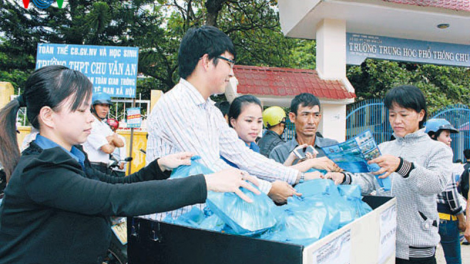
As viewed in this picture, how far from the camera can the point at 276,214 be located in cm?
114

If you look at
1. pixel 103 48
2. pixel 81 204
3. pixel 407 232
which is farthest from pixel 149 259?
pixel 103 48

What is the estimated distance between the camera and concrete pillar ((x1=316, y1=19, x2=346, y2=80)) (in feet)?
24.6

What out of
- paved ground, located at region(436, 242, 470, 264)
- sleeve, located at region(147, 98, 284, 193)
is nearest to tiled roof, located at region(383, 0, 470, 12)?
paved ground, located at region(436, 242, 470, 264)

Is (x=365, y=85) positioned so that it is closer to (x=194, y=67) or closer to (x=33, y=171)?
(x=194, y=67)

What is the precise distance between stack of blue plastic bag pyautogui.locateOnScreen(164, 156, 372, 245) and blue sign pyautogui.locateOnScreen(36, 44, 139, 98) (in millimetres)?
6521

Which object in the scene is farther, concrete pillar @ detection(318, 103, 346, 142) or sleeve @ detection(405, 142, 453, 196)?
concrete pillar @ detection(318, 103, 346, 142)

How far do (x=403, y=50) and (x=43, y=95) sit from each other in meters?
8.72

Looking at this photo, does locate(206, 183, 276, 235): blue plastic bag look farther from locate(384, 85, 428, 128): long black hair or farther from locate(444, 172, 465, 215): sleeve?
locate(444, 172, 465, 215): sleeve

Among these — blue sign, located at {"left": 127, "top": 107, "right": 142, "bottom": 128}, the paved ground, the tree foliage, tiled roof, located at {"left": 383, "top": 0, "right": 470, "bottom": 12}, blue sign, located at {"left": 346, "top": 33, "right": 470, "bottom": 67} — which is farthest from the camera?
the tree foliage

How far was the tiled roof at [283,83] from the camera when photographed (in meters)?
6.89

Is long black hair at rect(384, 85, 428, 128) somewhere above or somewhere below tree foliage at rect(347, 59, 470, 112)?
below

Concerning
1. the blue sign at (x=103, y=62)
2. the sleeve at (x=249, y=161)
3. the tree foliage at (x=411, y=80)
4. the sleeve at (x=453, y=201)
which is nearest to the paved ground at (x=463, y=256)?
the sleeve at (x=453, y=201)

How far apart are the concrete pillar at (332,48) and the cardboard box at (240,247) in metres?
6.32

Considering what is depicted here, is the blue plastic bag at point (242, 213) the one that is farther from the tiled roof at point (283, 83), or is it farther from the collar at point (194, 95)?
the tiled roof at point (283, 83)
